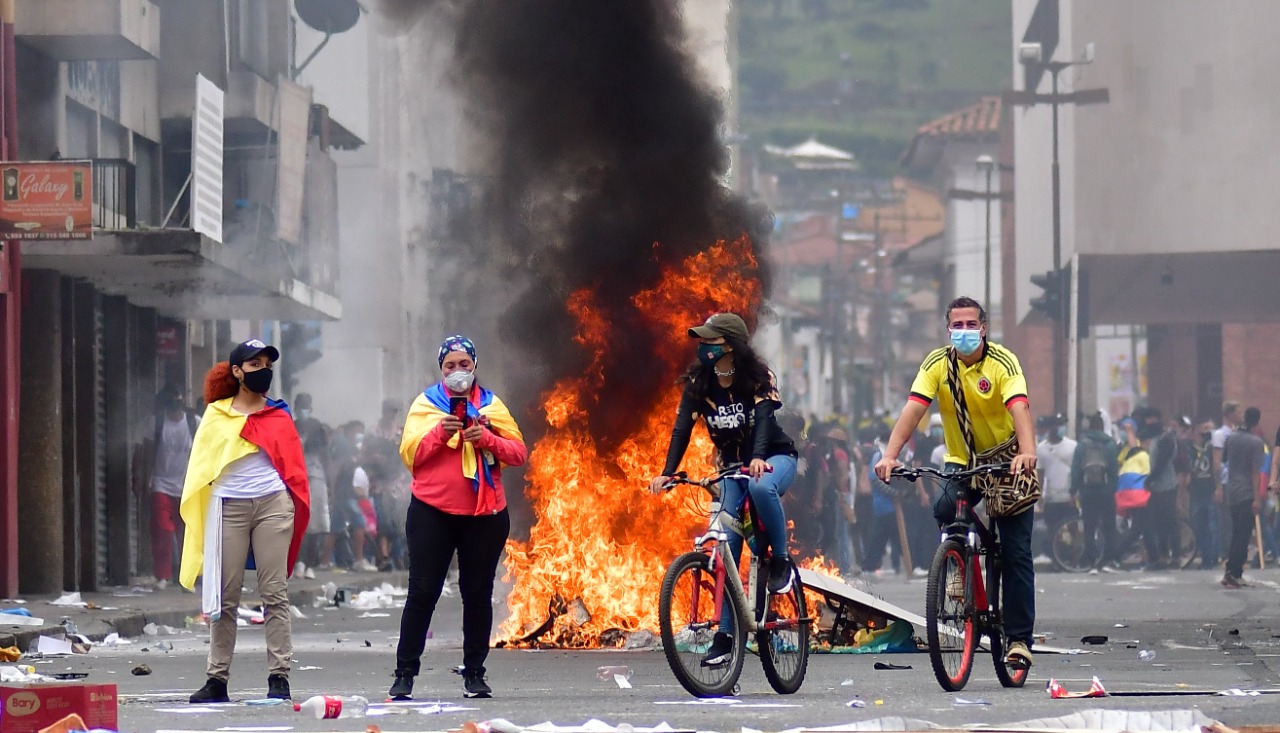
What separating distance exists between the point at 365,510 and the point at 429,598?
1552 centimetres

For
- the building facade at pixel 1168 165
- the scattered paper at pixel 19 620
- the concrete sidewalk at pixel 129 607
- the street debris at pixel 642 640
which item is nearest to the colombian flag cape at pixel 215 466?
the street debris at pixel 642 640

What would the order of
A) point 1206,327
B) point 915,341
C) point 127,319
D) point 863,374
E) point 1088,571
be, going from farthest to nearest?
point 915,341 → point 863,374 → point 1206,327 → point 1088,571 → point 127,319

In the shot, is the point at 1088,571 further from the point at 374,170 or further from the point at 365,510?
the point at 374,170

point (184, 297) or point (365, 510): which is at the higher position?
point (184, 297)

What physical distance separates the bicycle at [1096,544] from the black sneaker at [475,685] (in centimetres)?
1643

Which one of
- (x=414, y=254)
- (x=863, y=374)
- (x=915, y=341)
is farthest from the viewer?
(x=915, y=341)

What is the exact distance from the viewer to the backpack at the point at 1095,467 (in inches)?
955

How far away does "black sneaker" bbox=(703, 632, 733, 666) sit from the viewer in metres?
8.81

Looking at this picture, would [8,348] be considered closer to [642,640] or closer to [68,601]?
[68,601]

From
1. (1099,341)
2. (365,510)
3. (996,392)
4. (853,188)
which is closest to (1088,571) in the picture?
(365,510)

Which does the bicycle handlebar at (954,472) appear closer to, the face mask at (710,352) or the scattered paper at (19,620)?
the face mask at (710,352)

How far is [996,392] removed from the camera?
919 centimetres

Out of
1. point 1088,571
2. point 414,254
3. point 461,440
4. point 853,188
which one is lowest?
point 1088,571

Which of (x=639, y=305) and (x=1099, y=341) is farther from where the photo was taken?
(x=1099, y=341)
